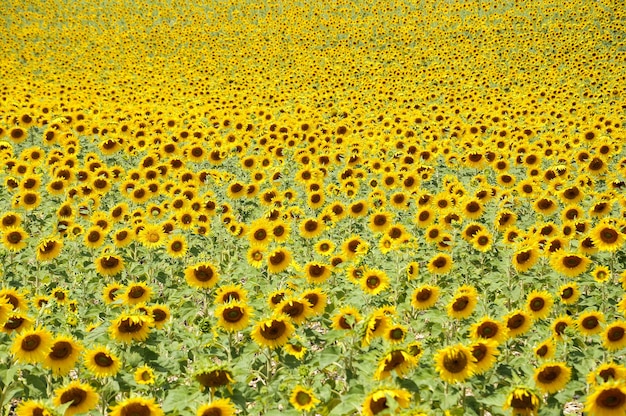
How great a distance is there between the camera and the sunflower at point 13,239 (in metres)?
7.04

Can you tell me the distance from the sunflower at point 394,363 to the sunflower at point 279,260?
117 inches

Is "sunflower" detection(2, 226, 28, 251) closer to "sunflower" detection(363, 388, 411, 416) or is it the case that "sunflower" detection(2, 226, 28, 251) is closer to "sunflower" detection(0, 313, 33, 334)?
"sunflower" detection(0, 313, 33, 334)

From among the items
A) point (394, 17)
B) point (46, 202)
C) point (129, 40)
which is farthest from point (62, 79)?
point (394, 17)

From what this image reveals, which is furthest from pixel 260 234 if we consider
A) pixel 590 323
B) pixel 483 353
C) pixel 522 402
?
pixel 522 402

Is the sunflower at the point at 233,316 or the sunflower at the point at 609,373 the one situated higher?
the sunflower at the point at 609,373

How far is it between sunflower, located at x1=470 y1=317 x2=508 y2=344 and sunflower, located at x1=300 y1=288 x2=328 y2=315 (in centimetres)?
143

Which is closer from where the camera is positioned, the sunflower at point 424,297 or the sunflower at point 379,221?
the sunflower at point 424,297

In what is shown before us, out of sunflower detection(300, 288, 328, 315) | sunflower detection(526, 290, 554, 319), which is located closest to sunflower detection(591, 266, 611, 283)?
sunflower detection(526, 290, 554, 319)

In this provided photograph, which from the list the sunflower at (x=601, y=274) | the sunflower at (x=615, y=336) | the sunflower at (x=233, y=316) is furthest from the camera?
the sunflower at (x=601, y=274)

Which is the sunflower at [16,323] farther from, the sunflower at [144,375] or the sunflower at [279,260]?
the sunflower at [279,260]

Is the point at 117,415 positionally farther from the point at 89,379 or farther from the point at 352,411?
the point at 352,411

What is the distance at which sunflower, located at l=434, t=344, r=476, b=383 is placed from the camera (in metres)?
3.96

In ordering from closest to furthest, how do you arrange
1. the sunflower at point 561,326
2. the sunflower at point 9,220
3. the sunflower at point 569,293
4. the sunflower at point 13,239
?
the sunflower at point 561,326, the sunflower at point 569,293, the sunflower at point 13,239, the sunflower at point 9,220

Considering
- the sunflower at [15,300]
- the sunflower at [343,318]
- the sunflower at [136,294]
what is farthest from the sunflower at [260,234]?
the sunflower at [15,300]
